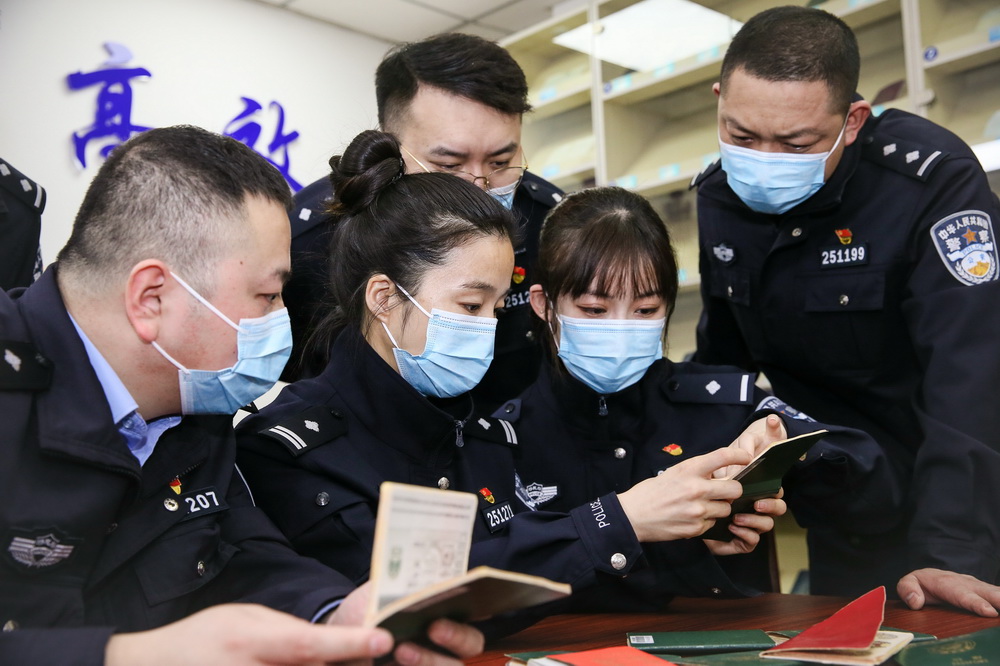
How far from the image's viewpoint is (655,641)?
1162 millimetres

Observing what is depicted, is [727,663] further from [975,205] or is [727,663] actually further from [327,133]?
[327,133]

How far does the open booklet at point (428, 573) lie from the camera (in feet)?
2.44

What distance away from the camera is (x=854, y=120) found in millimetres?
2053

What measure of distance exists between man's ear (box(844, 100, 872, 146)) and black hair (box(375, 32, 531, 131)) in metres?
0.74

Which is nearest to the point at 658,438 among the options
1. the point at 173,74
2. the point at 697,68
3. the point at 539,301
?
the point at 539,301

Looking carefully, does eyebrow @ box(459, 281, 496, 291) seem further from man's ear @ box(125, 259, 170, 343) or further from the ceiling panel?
the ceiling panel

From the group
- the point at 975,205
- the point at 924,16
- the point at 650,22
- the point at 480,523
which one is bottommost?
the point at 480,523

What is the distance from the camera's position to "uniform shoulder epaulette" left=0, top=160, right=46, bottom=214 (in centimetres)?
200

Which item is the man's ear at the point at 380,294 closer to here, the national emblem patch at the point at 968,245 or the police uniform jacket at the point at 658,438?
the police uniform jacket at the point at 658,438

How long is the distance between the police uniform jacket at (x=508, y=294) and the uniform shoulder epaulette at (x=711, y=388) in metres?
0.41

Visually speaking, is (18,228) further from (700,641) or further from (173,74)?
(173,74)

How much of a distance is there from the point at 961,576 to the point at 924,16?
2.35 metres

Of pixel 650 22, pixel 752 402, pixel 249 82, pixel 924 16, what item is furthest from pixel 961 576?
pixel 249 82

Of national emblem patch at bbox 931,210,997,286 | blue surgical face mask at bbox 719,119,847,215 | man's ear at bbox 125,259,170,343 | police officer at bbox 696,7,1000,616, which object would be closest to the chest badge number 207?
man's ear at bbox 125,259,170,343
